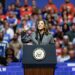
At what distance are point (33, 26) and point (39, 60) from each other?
188 inches

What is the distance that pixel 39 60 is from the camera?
5273mm

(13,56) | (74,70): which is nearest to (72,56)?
(13,56)

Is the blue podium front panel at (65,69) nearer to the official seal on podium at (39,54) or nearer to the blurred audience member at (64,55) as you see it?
the official seal on podium at (39,54)

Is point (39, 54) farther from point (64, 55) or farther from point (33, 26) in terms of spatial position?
point (33, 26)

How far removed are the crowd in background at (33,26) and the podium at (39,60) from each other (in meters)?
2.51

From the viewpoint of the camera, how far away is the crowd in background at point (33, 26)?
8.37 m

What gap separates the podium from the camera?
5270 millimetres

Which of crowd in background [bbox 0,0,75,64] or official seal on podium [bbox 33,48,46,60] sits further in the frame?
crowd in background [bbox 0,0,75,64]

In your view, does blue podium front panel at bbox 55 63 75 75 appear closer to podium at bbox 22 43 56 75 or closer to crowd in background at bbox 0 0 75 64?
podium at bbox 22 43 56 75

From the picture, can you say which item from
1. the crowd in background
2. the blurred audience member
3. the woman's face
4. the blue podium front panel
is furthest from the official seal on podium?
the blurred audience member

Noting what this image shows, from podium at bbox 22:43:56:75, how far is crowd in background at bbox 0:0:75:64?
251 cm

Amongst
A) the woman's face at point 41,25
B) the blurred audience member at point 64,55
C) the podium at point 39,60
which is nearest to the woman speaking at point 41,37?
the woman's face at point 41,25

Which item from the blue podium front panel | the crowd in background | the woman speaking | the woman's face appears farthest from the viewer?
the crowd in background

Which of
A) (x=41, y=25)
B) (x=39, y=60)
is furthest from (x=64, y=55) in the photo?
(x=39, y=60)
